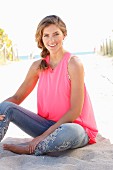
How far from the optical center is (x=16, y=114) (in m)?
3.07

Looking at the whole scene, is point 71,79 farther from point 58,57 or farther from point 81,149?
point 81,149

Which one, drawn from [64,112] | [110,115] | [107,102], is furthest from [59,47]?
[107,102]

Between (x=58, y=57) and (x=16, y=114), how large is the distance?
0.55 metres

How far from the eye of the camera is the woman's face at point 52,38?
3088mm

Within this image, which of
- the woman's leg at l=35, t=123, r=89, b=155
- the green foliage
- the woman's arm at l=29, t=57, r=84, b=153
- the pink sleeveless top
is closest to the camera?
the woman's leg at l=35, t=123, r=89, b=155

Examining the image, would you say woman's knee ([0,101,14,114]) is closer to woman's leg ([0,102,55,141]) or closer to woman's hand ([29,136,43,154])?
woman's leg ([0,102,55,141])

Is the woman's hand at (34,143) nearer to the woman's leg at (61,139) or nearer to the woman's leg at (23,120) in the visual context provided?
the woman's leg at (61,139)

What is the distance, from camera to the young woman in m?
2.88

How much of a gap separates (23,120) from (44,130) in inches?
7.5

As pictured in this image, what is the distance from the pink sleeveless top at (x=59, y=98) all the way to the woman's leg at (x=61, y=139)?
0.62 feet

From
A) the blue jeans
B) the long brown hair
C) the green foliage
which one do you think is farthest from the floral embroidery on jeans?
the green foliage

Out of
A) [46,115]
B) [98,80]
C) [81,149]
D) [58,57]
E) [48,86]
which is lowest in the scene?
[98,80]

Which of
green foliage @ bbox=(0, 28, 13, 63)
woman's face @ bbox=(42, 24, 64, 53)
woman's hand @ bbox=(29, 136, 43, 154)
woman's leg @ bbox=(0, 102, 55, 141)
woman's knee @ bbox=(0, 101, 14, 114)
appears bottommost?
green foliage @ bbox=(0, 28, 13, 63)

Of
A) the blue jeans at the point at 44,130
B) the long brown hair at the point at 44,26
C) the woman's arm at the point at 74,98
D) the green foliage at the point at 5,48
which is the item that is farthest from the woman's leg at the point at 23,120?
the green foliage at the point at 5,48
